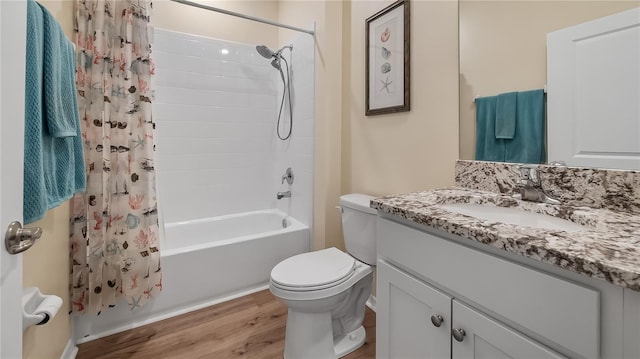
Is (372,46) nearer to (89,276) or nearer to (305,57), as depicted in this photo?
(305,57)

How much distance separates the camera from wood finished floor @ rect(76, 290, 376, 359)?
149 cm

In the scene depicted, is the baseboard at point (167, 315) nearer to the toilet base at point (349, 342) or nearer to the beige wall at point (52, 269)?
the beige wall at point (52, 269)

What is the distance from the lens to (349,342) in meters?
1.56

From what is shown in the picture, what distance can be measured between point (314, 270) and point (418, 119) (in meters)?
0.96

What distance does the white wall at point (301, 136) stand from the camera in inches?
88.2

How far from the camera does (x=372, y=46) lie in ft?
5.96

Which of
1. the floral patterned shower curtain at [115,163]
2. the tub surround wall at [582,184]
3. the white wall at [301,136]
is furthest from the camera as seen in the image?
the white wall at [301,136]

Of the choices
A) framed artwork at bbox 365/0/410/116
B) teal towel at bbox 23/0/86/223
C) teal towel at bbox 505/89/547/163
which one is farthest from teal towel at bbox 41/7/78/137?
teal towel at bbox 505/89/547/163

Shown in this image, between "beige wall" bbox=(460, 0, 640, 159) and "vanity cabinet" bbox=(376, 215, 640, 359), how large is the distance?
2.23 feet

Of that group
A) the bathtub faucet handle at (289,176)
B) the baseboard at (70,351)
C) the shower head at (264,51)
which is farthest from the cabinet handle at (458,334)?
the shower head at (264,51)

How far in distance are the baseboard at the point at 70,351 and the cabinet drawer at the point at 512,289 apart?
5.52 ft

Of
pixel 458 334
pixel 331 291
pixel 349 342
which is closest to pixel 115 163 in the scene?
pixel 331 291

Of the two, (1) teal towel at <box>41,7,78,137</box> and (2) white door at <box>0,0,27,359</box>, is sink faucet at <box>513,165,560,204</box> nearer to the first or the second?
(2) white door at <box>0,0,27,359</box>

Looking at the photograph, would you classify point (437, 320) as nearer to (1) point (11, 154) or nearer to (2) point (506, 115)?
(2) point (506, 115)
